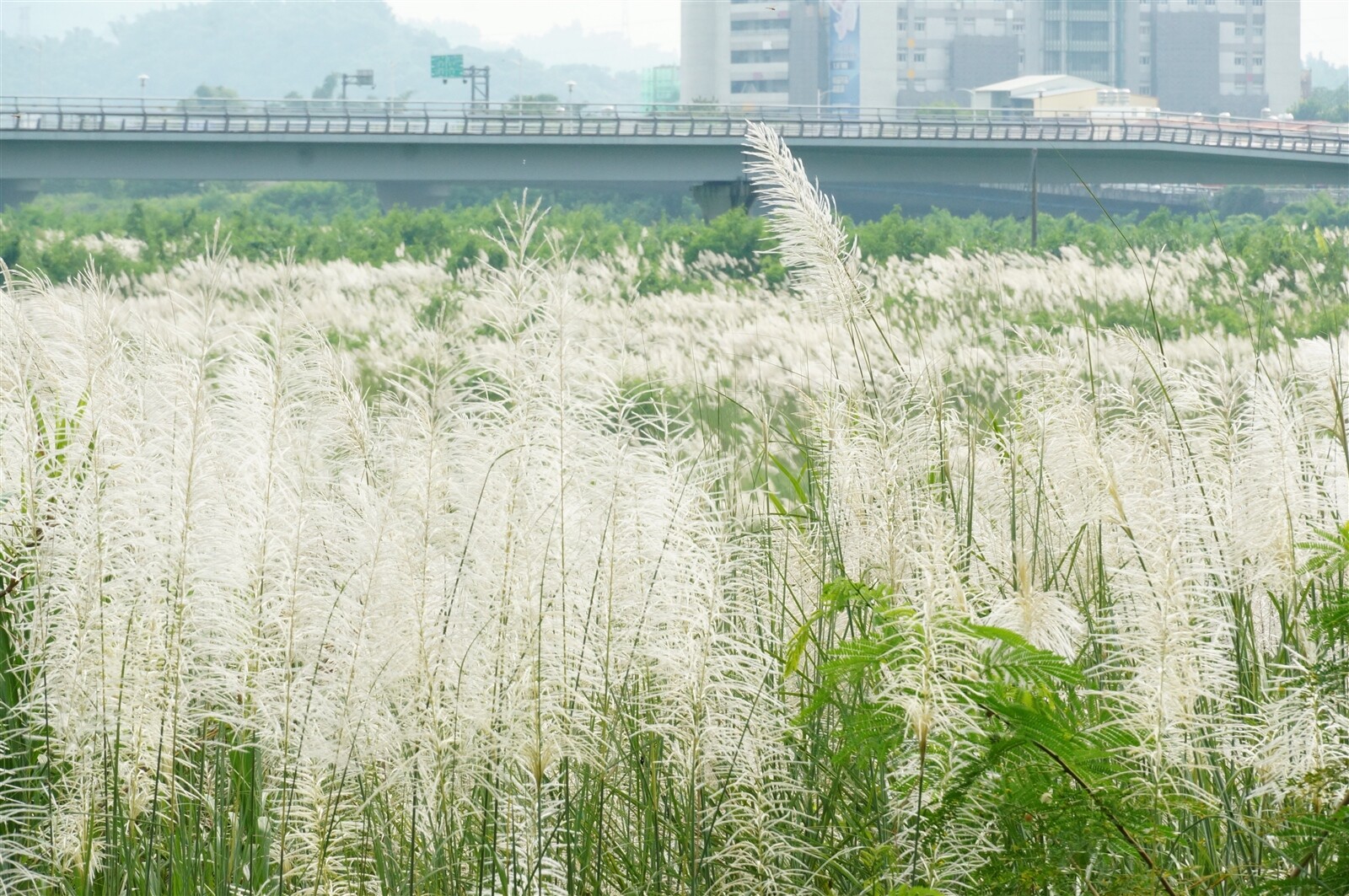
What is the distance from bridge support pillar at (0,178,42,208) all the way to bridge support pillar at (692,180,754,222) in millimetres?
25340

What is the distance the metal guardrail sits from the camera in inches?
1738

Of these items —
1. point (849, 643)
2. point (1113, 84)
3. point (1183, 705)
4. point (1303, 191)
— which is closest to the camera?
point (849, 643)

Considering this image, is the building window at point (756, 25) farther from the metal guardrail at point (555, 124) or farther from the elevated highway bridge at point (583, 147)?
the elevated highway bridge at point (583, 147)

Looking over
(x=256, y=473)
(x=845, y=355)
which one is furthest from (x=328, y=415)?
(x=845, y=355)

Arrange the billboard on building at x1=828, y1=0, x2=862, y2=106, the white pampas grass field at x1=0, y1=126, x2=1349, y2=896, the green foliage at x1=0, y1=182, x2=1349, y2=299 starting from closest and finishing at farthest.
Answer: the white pampas grass field at x1=0, y1=126, x2=1349, y2=896 → the green foliage at x1=0, y1=182, x2=1349, y2=299 → the billboard on building at x1=828, y1=0, x2=862, y2=106

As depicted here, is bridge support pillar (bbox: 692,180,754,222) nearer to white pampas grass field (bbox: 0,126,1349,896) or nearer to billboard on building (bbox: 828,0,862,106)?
white pampas grass field (bbox: 0,126,1349,896)

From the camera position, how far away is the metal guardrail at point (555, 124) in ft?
145

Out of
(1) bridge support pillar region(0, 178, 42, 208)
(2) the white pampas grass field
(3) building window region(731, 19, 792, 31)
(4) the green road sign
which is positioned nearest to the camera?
(2) the white pampas grass field

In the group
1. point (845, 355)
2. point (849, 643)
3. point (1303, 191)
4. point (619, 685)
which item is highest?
point (1303, 191)

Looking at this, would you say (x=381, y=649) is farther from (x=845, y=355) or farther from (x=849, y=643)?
(x=845, y=355)

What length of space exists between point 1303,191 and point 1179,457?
83.5m

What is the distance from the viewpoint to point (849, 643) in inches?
87.2

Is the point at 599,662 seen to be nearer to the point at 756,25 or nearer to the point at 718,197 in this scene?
the point at 718,197

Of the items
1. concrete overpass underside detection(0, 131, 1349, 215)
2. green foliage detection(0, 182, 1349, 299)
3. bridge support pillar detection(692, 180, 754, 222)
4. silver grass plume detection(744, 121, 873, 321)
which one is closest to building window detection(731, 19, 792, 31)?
concrete overpass underside detection(0, 131, 1349, 215)
